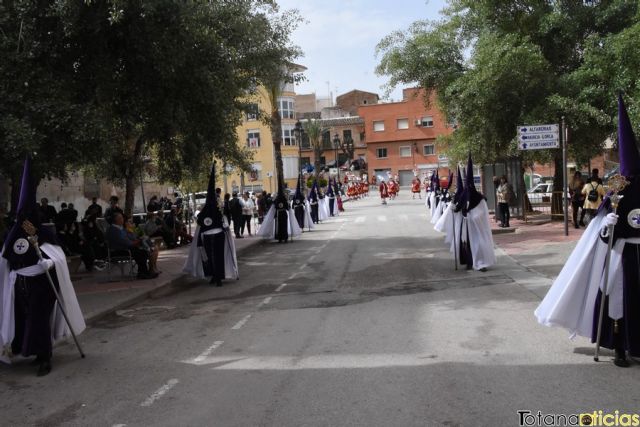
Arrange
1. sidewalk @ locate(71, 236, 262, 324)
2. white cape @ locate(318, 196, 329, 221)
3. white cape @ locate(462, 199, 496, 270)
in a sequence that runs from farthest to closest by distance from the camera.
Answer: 1. white cape @ locate(318, 196, 329, 221)
2. white cape @ locate(462, 199, 496, 270)
3. sidewalk @ locate(71, 236, 262, 324)

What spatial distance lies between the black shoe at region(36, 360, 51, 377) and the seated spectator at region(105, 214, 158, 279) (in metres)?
6.32

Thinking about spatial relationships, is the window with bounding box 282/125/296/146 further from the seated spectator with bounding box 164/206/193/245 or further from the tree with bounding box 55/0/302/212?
the tree with bounding box 55/0/302/212

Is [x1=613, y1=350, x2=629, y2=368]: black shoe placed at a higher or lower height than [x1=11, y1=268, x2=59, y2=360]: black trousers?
lower

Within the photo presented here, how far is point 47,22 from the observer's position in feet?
35.8

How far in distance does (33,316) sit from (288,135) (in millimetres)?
67764

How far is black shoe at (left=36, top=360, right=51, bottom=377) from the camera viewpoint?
659cm

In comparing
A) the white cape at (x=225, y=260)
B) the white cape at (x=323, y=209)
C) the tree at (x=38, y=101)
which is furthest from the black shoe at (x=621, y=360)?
the white cape at (x=323, y=209)

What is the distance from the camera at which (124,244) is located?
42.2 feet

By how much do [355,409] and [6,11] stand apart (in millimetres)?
9168

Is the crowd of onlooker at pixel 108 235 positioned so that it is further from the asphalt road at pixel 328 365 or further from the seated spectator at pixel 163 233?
the asphalt road at pixel 328 365

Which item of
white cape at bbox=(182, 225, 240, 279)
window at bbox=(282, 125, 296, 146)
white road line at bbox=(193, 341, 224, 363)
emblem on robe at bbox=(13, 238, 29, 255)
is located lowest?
white road line at bbox=(193, 341, 224, 363)

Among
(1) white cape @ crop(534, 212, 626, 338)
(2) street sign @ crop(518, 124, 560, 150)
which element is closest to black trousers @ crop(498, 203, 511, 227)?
(2) street sign @ crop(518, 124, 560, 150)

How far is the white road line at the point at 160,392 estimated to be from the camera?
544 cm

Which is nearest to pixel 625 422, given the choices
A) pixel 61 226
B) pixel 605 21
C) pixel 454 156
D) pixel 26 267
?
pixel 26 267
